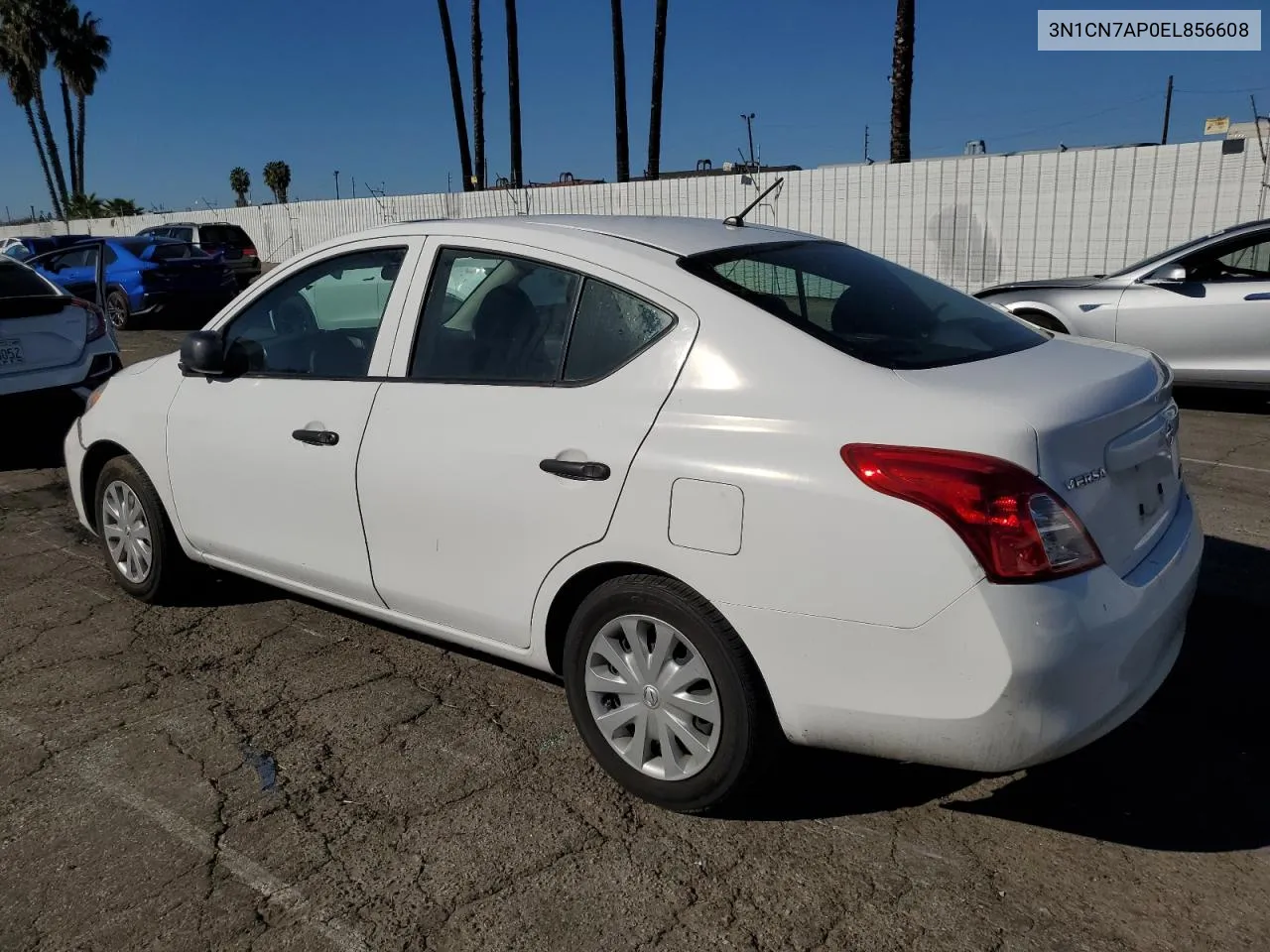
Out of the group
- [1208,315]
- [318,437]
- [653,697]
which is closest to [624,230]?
[318,437]

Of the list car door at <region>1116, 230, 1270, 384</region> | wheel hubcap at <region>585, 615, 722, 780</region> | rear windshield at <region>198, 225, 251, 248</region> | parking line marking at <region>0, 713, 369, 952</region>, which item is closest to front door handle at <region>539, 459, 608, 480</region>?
wheel hubcap at <region>585, 615, 722, 780</region>

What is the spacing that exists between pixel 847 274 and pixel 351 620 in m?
2.43

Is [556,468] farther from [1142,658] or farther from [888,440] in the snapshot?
[1142,658]

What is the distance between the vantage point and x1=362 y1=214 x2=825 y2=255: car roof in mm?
3209

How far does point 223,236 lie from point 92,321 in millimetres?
13062

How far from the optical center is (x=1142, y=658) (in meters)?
2.53

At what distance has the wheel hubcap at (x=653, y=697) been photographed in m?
2.75

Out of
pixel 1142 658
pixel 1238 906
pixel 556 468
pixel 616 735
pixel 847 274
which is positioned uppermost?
pixel 847 274

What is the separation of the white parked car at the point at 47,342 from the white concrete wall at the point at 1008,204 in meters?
8.34

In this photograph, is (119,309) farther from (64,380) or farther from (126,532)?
(126,532)

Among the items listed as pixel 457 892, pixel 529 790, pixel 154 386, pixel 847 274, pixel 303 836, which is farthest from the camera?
pixel 154 386

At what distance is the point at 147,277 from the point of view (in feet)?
51.9

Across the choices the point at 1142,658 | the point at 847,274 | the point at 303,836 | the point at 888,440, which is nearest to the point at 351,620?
the point at 303,836

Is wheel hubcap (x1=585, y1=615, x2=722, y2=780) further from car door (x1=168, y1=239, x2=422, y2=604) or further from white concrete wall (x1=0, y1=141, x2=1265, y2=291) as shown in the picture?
white concrete wall (x1=0, y1=141, x2=1265, y2=291)
